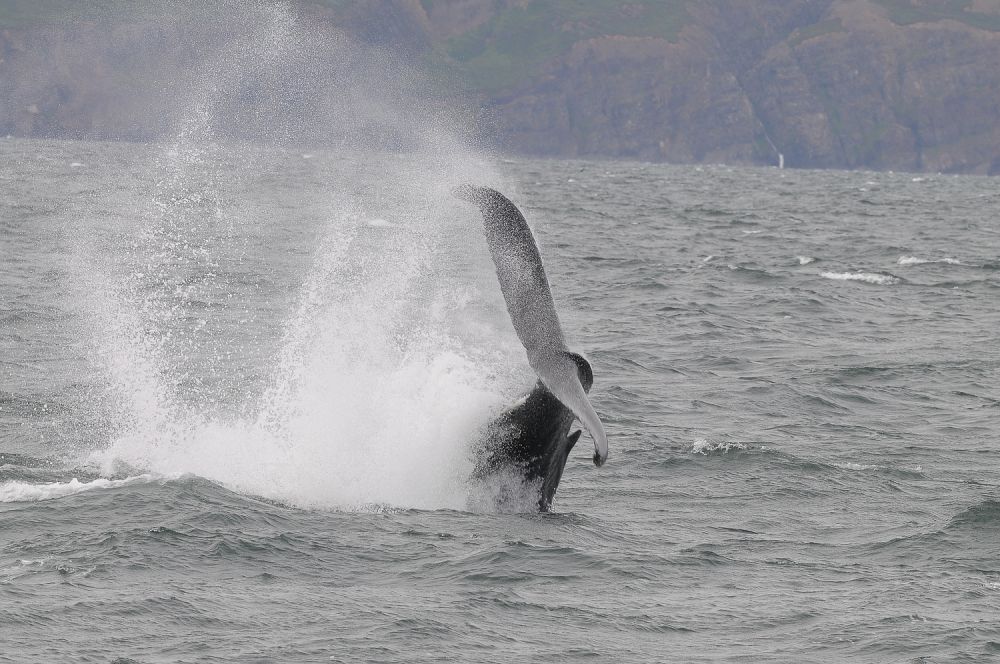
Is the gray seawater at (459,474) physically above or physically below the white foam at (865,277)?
above

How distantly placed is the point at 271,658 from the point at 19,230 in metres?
33.1

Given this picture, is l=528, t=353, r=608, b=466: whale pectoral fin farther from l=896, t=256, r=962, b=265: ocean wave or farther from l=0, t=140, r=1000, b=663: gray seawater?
l=896, t=256, r=962, b=265: ocean wave

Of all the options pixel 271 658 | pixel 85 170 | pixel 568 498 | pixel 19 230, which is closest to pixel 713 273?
pixel 19 230

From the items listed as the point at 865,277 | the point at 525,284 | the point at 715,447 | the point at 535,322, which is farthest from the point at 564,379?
the point at 865,277

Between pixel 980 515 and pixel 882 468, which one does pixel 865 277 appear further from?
pixel 980 515

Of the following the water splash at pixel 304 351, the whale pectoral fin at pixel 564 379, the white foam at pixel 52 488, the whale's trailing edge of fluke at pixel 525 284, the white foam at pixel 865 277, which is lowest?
the white foam at pixel 865 277

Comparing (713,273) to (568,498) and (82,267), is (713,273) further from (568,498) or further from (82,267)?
(568,498)

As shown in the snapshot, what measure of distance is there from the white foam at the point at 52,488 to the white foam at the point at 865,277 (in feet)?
86.4

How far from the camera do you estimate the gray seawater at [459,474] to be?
10430 mm

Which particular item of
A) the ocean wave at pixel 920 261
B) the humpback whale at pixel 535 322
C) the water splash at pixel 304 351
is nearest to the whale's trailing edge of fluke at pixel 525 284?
the humpback whale at pixel 535 322

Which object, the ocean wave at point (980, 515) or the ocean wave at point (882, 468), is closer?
the ocean wave at point (980, 515)

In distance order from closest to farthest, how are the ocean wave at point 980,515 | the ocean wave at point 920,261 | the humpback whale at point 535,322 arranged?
the humpback whale at point 535,322 < the ocean wave at point 980,515 < the ocean wave at point 920,261

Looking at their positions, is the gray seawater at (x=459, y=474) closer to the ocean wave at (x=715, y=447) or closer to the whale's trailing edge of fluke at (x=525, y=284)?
the ocean wave at (x=715, y=447)

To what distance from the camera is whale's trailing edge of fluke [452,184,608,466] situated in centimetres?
1143
